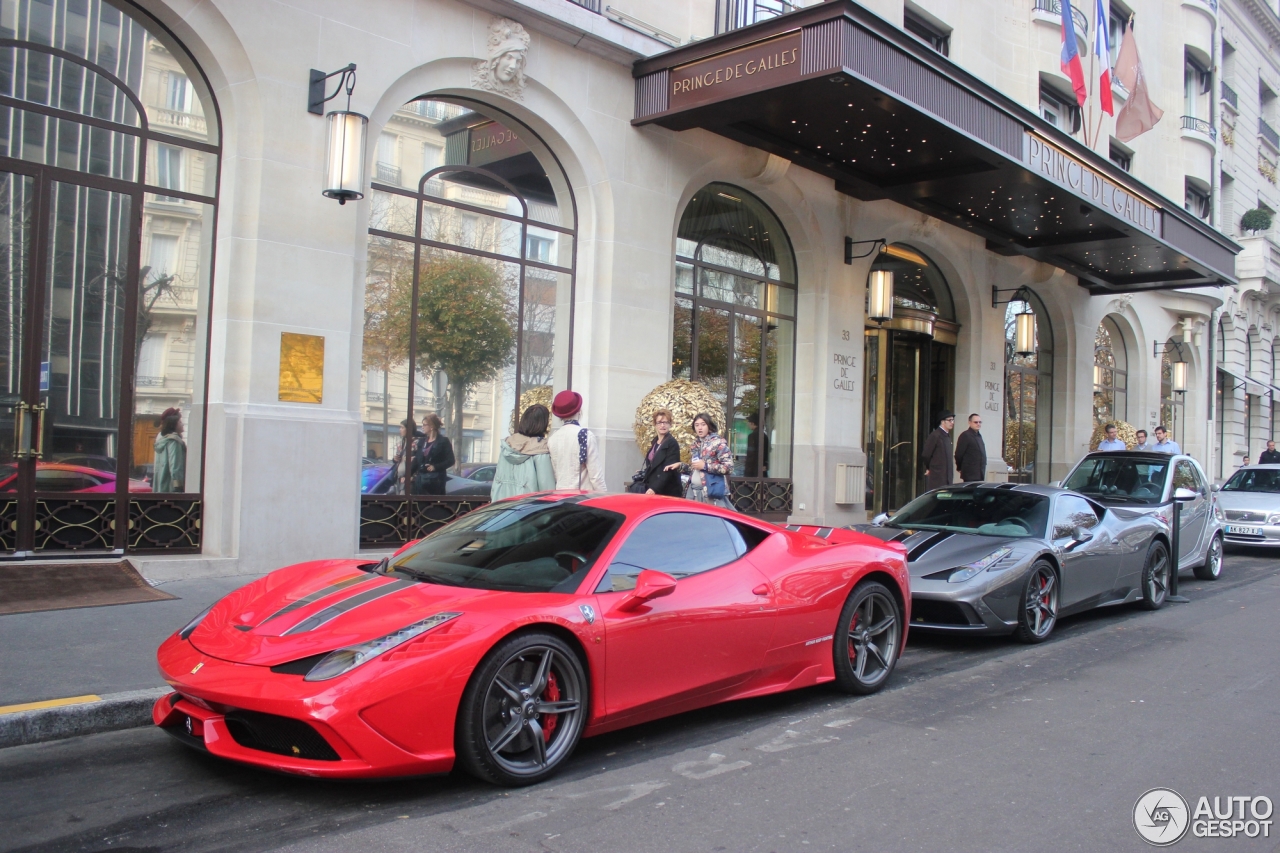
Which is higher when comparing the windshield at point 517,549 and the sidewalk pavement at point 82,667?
the windshield at point 517,549

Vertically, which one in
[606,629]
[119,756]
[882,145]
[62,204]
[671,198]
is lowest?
[119,756]

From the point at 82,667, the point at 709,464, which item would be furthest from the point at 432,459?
the point at 82,667

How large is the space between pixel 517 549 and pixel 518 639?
32.4 inches

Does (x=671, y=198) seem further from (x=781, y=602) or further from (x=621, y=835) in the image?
(x=621, y=835)

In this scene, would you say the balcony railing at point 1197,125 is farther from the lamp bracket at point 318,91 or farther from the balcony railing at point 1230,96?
the lamp bracket at point 318,91

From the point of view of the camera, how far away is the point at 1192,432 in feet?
91.8

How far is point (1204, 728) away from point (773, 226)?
1100cm

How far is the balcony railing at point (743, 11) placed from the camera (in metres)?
13.9

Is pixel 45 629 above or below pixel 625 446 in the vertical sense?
below

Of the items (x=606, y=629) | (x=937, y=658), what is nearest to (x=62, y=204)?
(x=606, y=629)

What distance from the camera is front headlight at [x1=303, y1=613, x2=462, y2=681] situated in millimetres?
3865

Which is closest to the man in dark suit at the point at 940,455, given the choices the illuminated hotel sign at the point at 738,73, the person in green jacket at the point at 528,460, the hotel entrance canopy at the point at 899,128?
the hotel entrance canopy at the point at 899,128

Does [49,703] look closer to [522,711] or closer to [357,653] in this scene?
[357,653]

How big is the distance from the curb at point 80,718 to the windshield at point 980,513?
20.5ft
